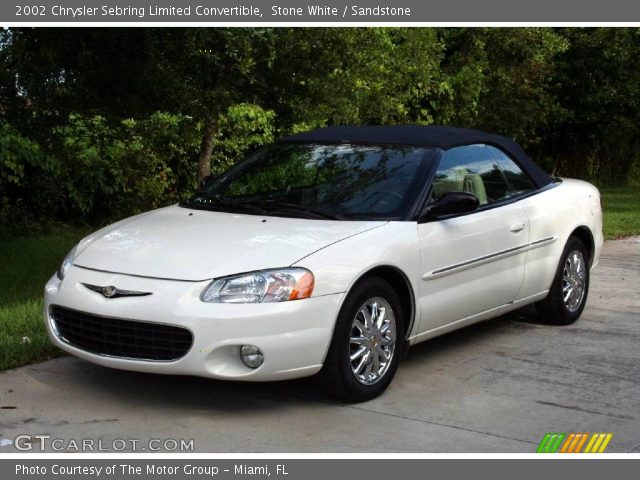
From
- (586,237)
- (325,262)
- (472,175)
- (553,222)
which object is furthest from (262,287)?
(586,237)

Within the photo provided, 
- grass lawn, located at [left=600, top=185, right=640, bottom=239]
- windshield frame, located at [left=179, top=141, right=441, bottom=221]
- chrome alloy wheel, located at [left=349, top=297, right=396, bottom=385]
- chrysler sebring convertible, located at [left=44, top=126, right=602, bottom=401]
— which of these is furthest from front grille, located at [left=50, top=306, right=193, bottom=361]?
grass lawn, located at [left=600, top=185, right=640, bottom=239]

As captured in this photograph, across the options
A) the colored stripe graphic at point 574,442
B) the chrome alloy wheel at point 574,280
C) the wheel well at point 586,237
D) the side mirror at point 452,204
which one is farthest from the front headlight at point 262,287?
the wheel well at point 586,237

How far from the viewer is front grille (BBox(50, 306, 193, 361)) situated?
5.50 metres

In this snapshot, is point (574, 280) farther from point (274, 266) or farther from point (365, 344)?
point (274, 266)

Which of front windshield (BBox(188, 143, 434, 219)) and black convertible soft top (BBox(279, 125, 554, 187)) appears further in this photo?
black convertible soft top (BBox(279, 125, 554, 187))

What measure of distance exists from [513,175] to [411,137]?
98 centimetres

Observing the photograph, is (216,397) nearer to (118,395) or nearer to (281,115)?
(118,395)

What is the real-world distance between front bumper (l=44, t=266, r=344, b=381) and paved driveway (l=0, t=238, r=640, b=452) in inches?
11.2

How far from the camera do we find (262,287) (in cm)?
551

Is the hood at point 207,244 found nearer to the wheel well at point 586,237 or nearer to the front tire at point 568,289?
the front tire at point 568,289

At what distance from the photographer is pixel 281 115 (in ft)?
40.7

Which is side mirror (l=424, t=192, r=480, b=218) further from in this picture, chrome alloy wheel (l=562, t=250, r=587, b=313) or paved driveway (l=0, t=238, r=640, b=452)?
chrome alloy wheel (l=562, t=250, r=587, b=313)

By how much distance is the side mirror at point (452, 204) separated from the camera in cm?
646

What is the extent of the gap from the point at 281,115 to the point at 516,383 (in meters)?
6.67
